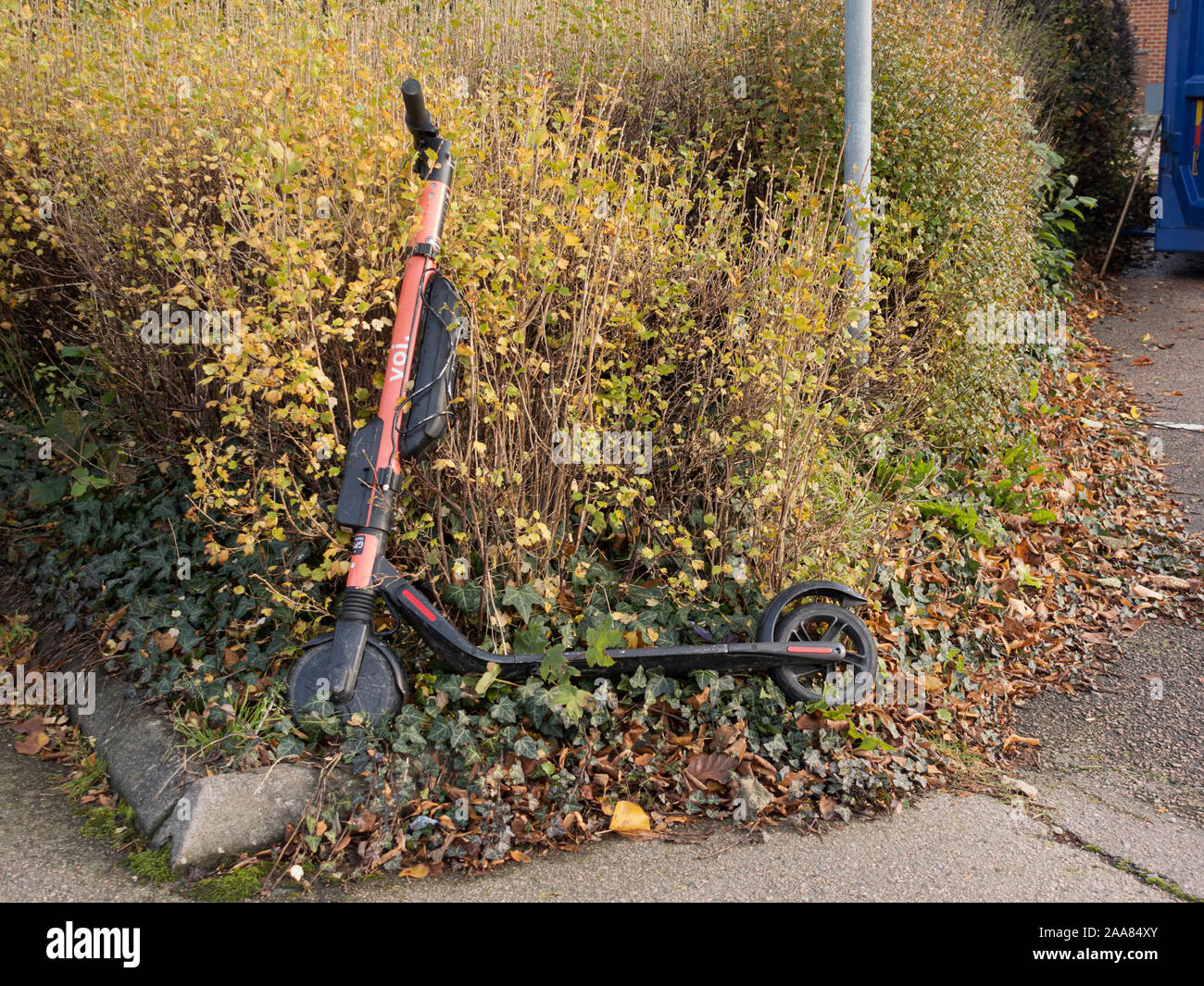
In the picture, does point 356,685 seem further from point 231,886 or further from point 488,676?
point 231,886

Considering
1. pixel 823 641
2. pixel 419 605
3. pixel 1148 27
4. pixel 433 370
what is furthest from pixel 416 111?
pixel 1148 27

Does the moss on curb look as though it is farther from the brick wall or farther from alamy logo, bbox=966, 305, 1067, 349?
the brick wall

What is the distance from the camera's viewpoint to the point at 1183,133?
8.84m

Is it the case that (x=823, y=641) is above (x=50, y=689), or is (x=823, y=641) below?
above

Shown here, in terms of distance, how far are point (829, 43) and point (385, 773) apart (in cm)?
494

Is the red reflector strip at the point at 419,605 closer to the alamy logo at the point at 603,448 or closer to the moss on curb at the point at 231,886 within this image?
the alamy logo at the point at 603,448

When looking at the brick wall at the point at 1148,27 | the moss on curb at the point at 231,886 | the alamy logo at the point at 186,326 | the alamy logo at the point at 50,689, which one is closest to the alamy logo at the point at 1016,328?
the alamy logo at the point at 186,326

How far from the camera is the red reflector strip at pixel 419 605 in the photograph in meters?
3.44

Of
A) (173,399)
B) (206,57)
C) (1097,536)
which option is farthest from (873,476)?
(206,57)

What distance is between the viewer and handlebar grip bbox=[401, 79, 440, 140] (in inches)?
127

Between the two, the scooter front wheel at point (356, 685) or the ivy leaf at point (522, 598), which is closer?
the scooter front wheel at point (356, 685)

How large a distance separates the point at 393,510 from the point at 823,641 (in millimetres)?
1640
